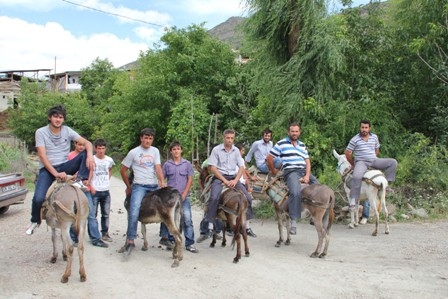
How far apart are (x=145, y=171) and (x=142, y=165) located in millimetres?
113

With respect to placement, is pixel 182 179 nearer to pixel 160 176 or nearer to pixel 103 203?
pixel 160 176

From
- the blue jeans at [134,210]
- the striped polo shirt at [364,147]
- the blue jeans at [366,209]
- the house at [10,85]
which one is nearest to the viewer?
the blue jeans at [134,210]

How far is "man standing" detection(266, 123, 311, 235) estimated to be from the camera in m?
7.42

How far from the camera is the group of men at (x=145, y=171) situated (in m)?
6.21

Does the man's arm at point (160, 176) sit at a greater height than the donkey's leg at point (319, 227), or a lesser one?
greater

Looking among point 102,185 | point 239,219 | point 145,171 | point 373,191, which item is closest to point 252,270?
point 239,219

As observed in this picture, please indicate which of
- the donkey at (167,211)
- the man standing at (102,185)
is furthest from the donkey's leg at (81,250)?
the man standing at (102,185)

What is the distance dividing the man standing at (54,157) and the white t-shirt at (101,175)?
4.81 feet

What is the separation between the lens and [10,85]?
47969 millimetres

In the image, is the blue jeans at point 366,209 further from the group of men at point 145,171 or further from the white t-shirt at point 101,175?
the white t-shirt at point 101,175

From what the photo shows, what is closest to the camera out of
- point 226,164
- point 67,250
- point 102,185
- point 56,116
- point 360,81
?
point 67,250

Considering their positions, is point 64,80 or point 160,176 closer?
point 160,176

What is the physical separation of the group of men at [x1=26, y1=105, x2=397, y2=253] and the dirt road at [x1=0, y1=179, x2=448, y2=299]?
549mm

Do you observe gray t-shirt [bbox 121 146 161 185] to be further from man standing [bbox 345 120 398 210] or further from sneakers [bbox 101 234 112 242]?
man standing [bbox 345 120 398 210]
